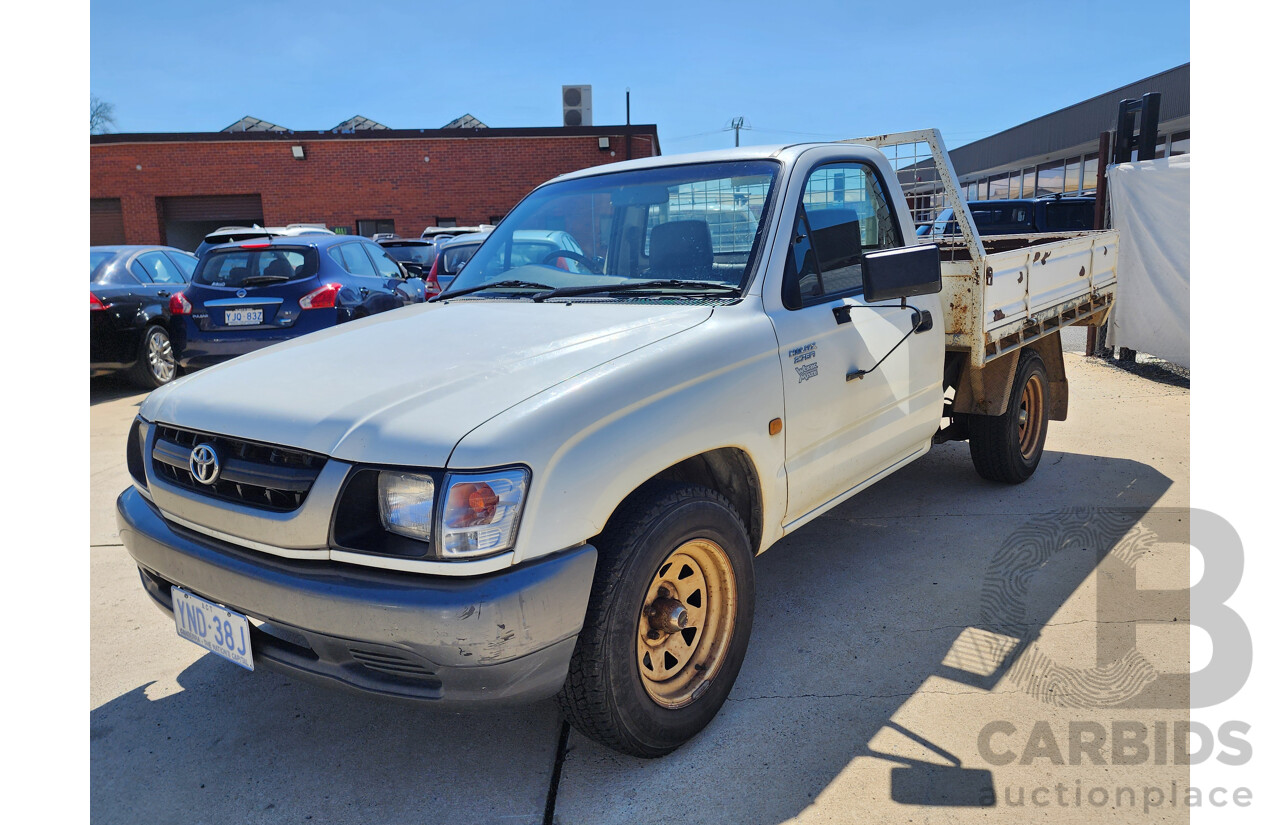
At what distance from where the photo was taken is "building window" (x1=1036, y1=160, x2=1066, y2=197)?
32.2 meters

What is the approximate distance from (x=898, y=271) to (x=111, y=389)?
33.7 feet

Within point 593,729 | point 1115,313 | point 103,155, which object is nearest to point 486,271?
point 593,729

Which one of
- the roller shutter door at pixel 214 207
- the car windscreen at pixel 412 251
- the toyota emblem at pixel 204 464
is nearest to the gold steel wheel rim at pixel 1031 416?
the toyota emblem at pixel 204 464

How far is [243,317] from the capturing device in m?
8.43

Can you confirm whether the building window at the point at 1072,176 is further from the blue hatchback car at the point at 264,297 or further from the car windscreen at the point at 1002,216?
the blue hatchback car at the point at 264,297

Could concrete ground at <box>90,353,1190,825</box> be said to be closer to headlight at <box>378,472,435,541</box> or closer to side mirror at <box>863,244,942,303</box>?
headlight at <box>378,472,435,541</box>

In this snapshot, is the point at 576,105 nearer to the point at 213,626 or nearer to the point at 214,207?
the point at 214,207

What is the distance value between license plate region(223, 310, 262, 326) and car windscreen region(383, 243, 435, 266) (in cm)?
871

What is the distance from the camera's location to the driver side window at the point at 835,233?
3.34m

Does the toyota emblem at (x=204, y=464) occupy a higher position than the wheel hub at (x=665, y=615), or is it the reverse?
the toyota emblem at (x=204, y=464)

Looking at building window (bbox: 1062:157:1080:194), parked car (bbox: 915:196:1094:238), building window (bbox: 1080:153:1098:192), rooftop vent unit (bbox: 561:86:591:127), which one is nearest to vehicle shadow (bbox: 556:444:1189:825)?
parked car (bbox: 915:196:1094:238)

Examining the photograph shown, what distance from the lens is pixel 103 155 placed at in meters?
26.6

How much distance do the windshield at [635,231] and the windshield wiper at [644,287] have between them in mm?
17

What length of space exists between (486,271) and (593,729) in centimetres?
214
